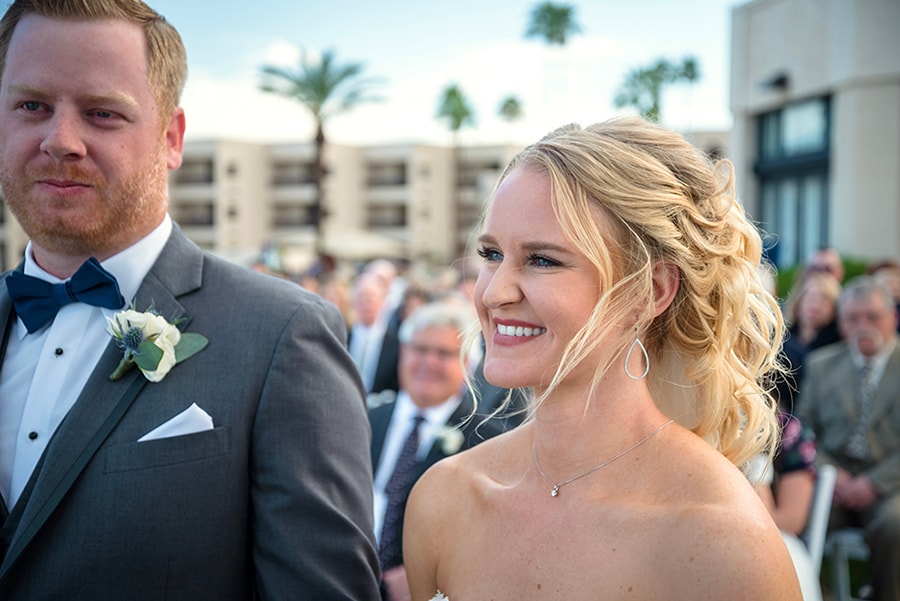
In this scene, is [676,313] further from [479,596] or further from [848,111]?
[848,111]

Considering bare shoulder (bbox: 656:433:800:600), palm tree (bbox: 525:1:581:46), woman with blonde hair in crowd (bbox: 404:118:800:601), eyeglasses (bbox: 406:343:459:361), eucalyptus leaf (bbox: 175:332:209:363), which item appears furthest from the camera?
palm tree (bbox: 525:1:581:46)

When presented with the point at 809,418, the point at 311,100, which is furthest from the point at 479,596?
the point at 311,100

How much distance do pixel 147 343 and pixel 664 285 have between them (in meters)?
1.19

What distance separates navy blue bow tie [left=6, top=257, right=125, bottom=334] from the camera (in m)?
2.09

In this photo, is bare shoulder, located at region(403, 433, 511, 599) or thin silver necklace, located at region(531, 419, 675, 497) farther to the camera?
bare shoulder, located at region(403, 433, 511, 599)

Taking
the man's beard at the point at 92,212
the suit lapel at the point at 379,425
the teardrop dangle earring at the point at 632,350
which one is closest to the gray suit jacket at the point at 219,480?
the man's beard at the point at 92,212

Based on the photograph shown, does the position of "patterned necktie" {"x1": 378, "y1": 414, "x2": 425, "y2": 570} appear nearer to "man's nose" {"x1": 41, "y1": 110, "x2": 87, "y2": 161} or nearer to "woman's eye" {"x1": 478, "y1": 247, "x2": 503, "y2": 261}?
"woman's eye" {"x1": 478, "y1": 247, "x2": 503, "y2": 261}

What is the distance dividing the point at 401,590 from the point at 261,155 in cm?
6309

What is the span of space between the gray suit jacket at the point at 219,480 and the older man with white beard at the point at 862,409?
4391mm

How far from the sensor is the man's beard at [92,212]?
2.03 meters

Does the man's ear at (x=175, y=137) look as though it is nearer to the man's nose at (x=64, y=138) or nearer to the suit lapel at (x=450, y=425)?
the man's nose at (x=64, y=138)

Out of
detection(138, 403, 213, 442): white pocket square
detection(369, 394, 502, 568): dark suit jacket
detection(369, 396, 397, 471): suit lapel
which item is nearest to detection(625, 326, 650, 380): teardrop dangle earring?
detection(138, 403, 213, 442): white pocket square

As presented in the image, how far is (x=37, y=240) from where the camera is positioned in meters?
2.13

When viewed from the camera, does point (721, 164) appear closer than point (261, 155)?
Yes
